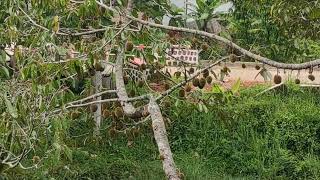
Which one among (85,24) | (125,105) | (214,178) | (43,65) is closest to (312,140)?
(214,178)

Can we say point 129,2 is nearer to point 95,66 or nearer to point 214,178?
point 95,66

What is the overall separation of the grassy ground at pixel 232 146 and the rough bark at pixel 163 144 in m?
2.64

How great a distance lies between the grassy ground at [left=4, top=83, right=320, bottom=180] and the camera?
5824mm

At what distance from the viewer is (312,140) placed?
6473mm

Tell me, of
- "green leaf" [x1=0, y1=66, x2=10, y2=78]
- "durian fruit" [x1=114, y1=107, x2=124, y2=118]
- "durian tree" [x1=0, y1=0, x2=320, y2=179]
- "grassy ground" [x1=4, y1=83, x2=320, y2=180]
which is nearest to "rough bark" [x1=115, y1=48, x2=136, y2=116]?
"durian tree" [x1=0, y1=0, x2=320, y2=179]

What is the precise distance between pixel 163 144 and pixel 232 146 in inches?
148

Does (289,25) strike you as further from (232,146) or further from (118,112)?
(232,146)

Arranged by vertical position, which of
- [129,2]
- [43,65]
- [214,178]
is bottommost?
[214,178]

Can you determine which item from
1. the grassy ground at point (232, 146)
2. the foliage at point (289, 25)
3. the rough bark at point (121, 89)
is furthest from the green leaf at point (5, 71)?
the grassy ground at point (232, 146)

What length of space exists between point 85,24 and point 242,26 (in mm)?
3628

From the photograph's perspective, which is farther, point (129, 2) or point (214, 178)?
point (214, 178)

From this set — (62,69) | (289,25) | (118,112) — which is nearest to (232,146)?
(289,25)

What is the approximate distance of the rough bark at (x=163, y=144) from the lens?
268 centimetres

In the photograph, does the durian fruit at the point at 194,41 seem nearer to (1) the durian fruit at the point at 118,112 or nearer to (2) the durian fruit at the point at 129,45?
(2) the durian fruit at the point at 129,45
